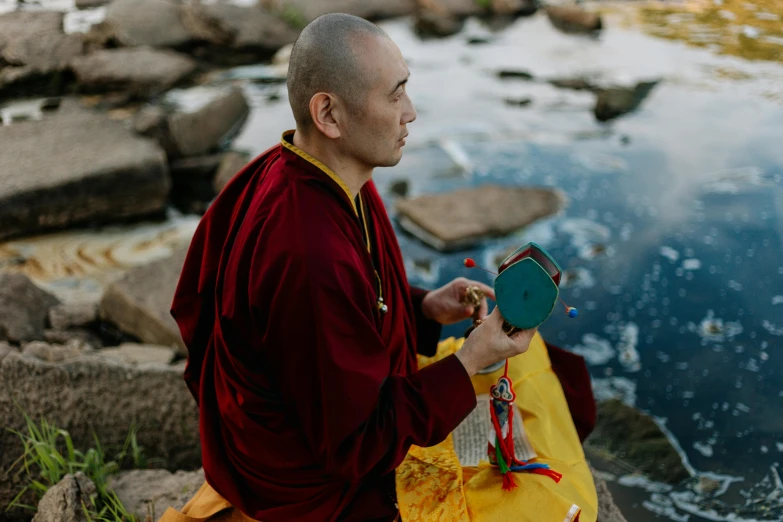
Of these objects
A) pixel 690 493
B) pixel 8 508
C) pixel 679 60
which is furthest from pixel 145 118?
pixel 679 60

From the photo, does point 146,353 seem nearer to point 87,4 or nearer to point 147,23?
point 147,23

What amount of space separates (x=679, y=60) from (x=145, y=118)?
5417 mm

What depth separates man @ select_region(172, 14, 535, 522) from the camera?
5.24 ft

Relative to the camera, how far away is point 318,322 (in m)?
1.56

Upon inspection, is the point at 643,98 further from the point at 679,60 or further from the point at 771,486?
the point at 771,486

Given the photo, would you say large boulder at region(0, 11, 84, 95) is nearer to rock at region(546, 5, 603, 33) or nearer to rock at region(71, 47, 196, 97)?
rock at region(71, 47, 196, 97)

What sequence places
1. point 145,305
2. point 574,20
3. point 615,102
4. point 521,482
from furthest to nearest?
point 574,20, point 615,102, point 145,305, point 521,482

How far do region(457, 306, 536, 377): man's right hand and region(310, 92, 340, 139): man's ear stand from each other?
56 cm

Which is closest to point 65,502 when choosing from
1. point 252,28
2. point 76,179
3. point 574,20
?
point 76,179

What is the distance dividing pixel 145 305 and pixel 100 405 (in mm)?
1279

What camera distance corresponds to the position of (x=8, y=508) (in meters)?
2.54

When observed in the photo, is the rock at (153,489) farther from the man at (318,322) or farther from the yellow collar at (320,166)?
the yellow collar at (320,166)

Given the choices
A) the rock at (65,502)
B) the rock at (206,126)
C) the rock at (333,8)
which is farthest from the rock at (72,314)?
the rock at (333,8)

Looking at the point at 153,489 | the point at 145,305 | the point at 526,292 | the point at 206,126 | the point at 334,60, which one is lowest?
the point at 206,126
